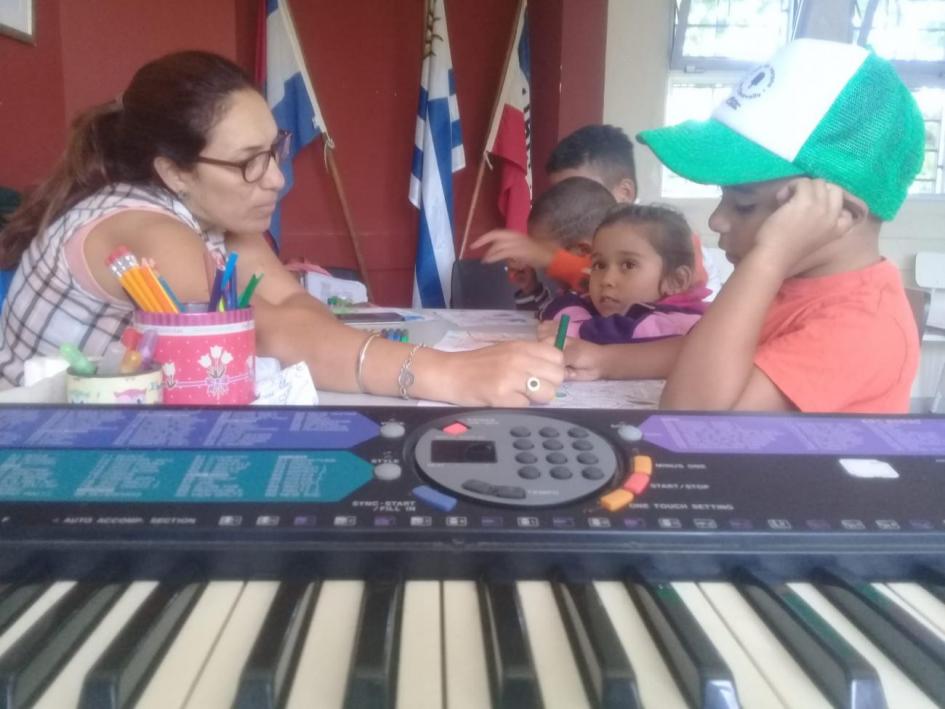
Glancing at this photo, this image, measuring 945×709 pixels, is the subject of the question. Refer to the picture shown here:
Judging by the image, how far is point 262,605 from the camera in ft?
1.00

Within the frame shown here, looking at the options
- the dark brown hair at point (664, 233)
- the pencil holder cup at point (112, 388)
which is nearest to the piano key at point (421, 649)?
the pencil holder cup at point (112, 388)

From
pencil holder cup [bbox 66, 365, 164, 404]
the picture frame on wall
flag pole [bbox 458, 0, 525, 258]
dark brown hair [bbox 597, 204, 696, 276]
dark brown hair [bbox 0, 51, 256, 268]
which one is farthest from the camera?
flag pole [bbox 458, 0, 525, 258]

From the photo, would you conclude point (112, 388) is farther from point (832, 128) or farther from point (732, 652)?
point (832, 128)

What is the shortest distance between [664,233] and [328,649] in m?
1.25

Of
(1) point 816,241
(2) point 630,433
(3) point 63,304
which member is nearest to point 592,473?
(2) point 630,433

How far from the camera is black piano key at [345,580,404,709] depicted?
236mm

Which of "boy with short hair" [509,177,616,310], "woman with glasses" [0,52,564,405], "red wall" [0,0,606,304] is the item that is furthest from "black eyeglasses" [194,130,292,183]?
"red wall" [0,0,606,304]

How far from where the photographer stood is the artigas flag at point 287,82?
310 cm

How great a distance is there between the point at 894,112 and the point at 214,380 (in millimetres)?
772

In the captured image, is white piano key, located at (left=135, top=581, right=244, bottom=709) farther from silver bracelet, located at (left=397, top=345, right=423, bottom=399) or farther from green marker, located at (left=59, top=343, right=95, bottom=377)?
silver bracelet, located at (left=397, top=345, right=423, bottom=399)

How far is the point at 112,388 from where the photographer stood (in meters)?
0.53

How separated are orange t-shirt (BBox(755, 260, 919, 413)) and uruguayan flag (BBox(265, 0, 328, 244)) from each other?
2613 mm

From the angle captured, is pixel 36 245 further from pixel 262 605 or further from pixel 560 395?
pixel 262 605

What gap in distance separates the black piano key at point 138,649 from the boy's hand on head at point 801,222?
693mm
